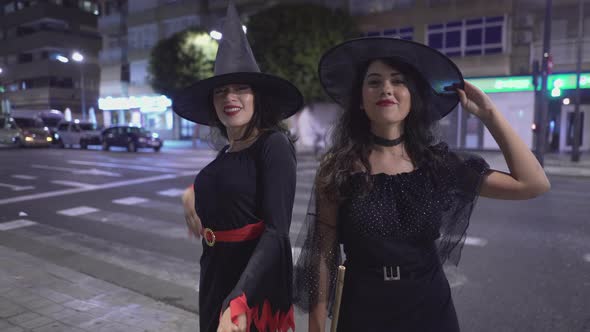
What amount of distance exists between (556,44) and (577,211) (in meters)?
16.8

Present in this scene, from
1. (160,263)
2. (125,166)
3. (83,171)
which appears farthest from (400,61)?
(125,166)

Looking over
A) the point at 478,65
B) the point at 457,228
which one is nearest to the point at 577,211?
the point at 457,228

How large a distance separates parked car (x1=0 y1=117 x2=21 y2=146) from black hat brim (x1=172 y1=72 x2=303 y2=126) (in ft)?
93.6

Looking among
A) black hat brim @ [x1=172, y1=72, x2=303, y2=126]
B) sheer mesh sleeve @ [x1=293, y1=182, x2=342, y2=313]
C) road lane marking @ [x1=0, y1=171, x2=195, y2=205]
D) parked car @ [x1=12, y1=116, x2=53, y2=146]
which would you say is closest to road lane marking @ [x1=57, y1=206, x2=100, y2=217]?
road lane marking @ [x1=0, y1=171, x2=195, y2=205]

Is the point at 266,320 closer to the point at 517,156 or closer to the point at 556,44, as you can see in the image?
the point at 517,156

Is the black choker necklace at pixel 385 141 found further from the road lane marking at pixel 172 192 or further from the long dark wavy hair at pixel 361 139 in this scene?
the road lane marking at pixel 172 192

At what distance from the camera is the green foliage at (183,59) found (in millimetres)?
28391

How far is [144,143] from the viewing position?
904 inches

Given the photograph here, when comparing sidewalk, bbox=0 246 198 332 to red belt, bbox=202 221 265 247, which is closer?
red belt, bbox=202 221 265 247

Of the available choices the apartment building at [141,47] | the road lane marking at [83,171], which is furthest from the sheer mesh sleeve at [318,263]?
the apartment building at [141,47]

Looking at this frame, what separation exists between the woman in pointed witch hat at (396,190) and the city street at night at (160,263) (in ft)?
5.56

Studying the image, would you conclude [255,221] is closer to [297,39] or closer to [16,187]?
[16,187]

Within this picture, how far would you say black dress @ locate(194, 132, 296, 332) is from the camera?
5.70 feet

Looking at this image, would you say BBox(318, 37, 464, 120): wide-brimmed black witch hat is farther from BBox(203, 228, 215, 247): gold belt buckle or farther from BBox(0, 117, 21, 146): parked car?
BBox(0, 117, 21, 146): parked car
